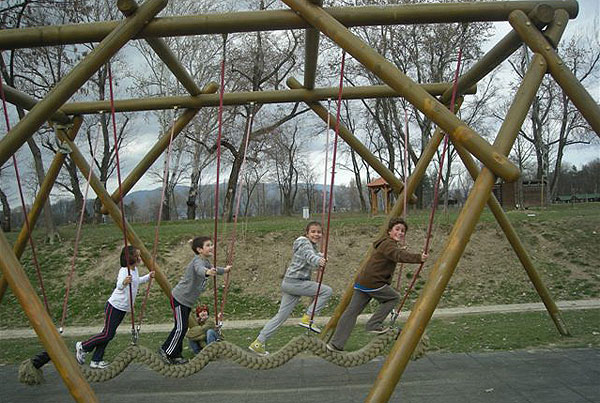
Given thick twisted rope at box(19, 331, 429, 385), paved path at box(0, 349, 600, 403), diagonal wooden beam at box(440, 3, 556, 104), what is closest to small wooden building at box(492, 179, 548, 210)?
diagonal wooden beam at box(440, 3, 556, 104)

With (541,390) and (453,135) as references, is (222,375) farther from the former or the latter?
(453,135)

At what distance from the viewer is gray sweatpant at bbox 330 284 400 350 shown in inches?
193


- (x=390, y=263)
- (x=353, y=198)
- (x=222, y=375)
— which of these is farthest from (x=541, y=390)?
(x=353, y=198)

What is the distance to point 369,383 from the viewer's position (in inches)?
185

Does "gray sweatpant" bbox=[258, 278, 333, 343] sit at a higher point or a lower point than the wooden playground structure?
lower

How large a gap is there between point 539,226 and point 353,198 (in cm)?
5270

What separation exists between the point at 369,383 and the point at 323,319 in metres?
5.28

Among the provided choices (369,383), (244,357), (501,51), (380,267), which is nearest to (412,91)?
(501,51)

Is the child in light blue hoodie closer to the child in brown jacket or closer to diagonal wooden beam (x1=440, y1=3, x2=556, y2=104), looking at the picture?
the child in brown jacket

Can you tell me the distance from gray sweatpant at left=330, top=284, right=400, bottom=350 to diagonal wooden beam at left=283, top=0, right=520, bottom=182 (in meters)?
1.80

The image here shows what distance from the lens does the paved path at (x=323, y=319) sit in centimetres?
966

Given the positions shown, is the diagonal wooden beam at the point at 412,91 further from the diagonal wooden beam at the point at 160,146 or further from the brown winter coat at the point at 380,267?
the diagonal wooden beam at the point at 160,146

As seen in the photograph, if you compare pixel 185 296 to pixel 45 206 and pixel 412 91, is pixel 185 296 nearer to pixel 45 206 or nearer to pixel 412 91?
pixel 412 91

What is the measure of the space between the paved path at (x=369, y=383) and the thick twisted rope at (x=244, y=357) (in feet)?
0.94
